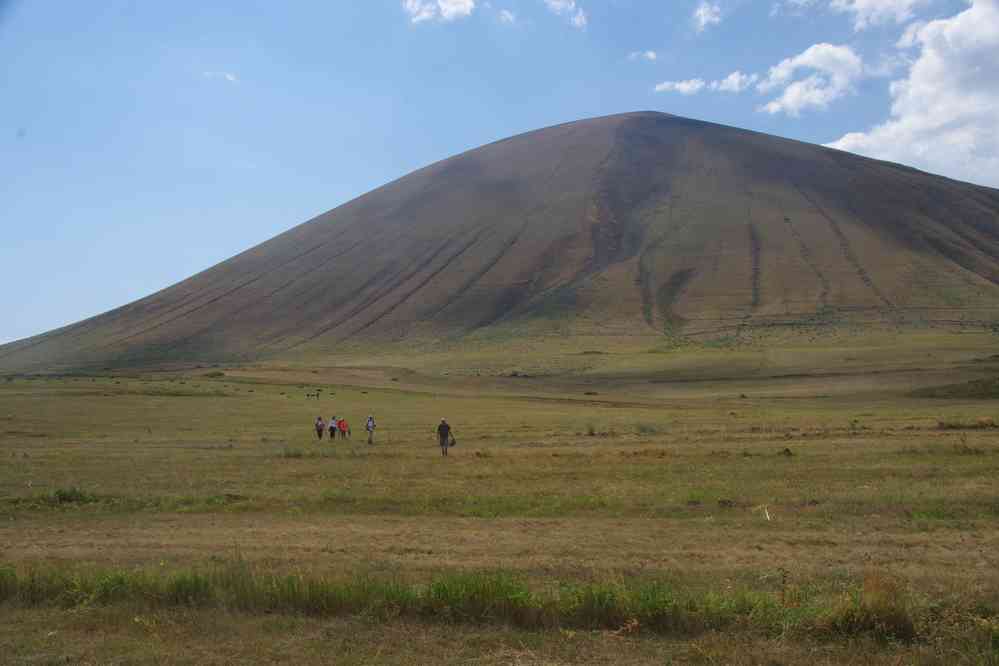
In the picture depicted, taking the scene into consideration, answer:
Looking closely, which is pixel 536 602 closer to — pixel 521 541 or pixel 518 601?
pixel 518 601

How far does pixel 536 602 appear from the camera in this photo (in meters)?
8.83

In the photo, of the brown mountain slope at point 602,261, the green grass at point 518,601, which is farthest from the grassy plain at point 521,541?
the brown mountain slope at point 602,261

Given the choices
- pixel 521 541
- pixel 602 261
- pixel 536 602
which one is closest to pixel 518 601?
pixel 536 602

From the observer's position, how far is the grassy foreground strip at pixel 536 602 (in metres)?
8.21

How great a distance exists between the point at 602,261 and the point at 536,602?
141 m

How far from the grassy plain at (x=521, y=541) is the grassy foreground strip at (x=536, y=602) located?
31 millimetres

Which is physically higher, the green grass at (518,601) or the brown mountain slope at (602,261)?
the brown mountain slope at (602,261)

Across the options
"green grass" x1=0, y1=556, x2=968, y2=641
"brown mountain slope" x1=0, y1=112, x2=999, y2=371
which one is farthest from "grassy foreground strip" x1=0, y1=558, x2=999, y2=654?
"brown mountain slope" x1=0, y1=112, x2=999, y2=371

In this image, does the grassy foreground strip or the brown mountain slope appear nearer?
the grassy foreground strip

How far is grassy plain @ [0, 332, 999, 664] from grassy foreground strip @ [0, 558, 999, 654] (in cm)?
3

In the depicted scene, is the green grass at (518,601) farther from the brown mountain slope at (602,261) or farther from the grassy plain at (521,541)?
the brown mountain slope at (602,261)

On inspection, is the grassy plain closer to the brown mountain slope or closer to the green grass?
the green grass

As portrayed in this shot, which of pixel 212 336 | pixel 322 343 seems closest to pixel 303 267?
pixel 212 336

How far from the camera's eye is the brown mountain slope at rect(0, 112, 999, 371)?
12412cm
